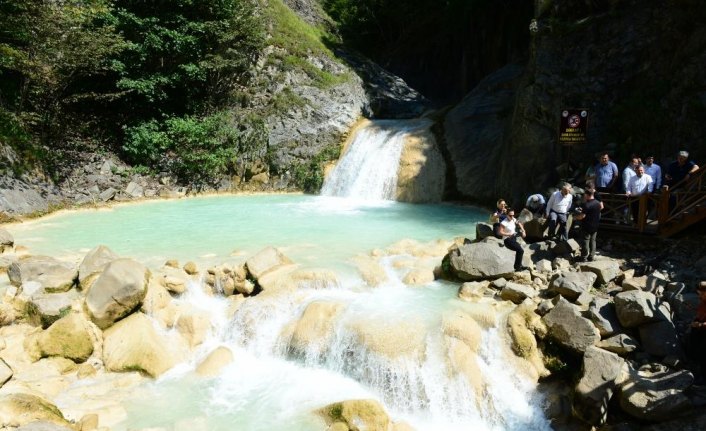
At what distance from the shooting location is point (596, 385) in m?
7.60

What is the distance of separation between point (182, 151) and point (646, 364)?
23.3 m

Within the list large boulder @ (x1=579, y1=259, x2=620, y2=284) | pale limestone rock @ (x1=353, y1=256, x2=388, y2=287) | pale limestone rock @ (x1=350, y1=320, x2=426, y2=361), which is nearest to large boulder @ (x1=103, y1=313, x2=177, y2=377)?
pale limestone rock @ (x1=350, y1=320, x2=426, y2=361)

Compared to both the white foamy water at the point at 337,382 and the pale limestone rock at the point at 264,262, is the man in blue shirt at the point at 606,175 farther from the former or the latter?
the pale limestone rock at the point at 264,262

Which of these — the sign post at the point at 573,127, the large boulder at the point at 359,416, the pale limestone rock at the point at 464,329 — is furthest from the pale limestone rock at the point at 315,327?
the sign post at the point at 573,127

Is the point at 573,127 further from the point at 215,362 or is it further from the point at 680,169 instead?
the point at 215,362

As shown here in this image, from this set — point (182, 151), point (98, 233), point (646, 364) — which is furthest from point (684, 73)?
point (182, 151)

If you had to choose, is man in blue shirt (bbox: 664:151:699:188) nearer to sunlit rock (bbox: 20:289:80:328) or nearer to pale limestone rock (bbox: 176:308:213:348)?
pale limestone rock (bbox: 176:308:213:348)

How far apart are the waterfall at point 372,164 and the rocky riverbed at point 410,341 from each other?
40.7 feet

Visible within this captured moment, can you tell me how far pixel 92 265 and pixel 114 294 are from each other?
169 centimetres

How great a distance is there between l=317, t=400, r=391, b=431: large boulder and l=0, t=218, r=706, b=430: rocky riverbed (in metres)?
0.02

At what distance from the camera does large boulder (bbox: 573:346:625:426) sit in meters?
7.48

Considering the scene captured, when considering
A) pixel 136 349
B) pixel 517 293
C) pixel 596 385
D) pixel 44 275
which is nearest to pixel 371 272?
pixel 517 293

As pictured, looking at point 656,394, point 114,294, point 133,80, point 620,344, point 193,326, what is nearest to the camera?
point 656,394

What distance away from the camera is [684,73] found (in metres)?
14.7
